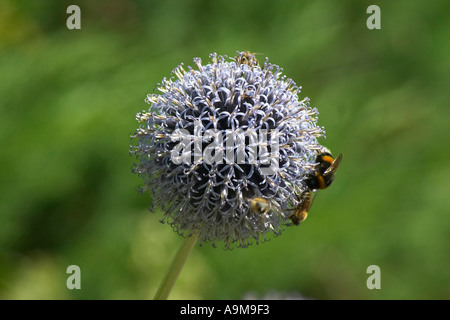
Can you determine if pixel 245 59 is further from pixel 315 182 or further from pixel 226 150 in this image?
pixel 315 182

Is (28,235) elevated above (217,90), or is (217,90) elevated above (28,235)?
(28,235)

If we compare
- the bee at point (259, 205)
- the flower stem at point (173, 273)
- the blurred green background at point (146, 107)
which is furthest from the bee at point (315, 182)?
the blurred green background at point (146, 107)

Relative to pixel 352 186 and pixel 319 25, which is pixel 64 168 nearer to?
pixel 352 186

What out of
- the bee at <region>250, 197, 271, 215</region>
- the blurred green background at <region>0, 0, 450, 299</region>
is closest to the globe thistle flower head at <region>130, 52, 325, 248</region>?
the bee at <region>250, 197, 271, 215</region>

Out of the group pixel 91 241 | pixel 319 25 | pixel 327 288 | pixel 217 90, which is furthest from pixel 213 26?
pixel 217 90

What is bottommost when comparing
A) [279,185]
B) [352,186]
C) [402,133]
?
[279,185]

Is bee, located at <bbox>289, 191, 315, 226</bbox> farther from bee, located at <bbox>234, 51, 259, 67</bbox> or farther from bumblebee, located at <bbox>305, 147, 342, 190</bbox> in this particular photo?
bee, located at <bbox>234, 51, 259, 67</bbox>

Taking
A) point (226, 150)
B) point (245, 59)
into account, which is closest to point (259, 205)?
point (226, 150)
